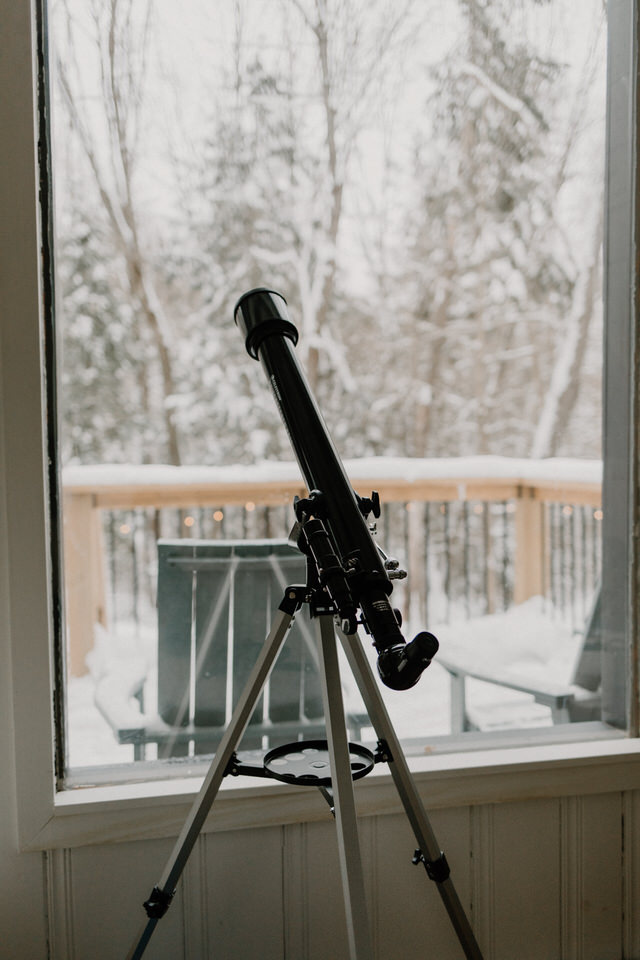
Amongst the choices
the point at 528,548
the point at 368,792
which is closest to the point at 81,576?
the point at 368,792

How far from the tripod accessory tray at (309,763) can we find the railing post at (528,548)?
4.30ft

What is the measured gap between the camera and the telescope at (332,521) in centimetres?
91

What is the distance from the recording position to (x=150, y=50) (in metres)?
1.68

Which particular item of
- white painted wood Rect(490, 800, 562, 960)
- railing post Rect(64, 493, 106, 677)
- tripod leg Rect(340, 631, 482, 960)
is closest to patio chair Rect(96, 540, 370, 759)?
railing post Rect(64, 493, 106, 677)

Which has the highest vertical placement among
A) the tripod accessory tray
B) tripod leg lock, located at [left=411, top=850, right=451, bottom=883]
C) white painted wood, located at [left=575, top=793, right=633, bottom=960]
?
the tripod accessory tray

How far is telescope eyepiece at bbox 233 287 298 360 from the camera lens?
1.20 meters

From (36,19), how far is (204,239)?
1168 millimetres

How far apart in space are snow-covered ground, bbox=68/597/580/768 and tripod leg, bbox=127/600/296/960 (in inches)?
16.5

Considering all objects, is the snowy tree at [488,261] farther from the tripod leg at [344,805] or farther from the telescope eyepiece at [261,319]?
the tripod leg at [344,805]

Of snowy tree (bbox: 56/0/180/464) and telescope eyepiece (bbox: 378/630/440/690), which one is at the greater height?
snowy tree (bbox: 56/0/180/464)

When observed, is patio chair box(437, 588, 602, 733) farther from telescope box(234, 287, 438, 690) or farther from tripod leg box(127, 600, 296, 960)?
telescope box(234, 287, 438, 690)

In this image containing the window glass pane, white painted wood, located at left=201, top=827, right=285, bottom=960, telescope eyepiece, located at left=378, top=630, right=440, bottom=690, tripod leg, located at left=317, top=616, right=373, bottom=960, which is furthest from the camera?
the window glass pane

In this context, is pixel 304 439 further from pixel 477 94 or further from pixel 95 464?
pixel 477 94

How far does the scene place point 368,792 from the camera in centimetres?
148
